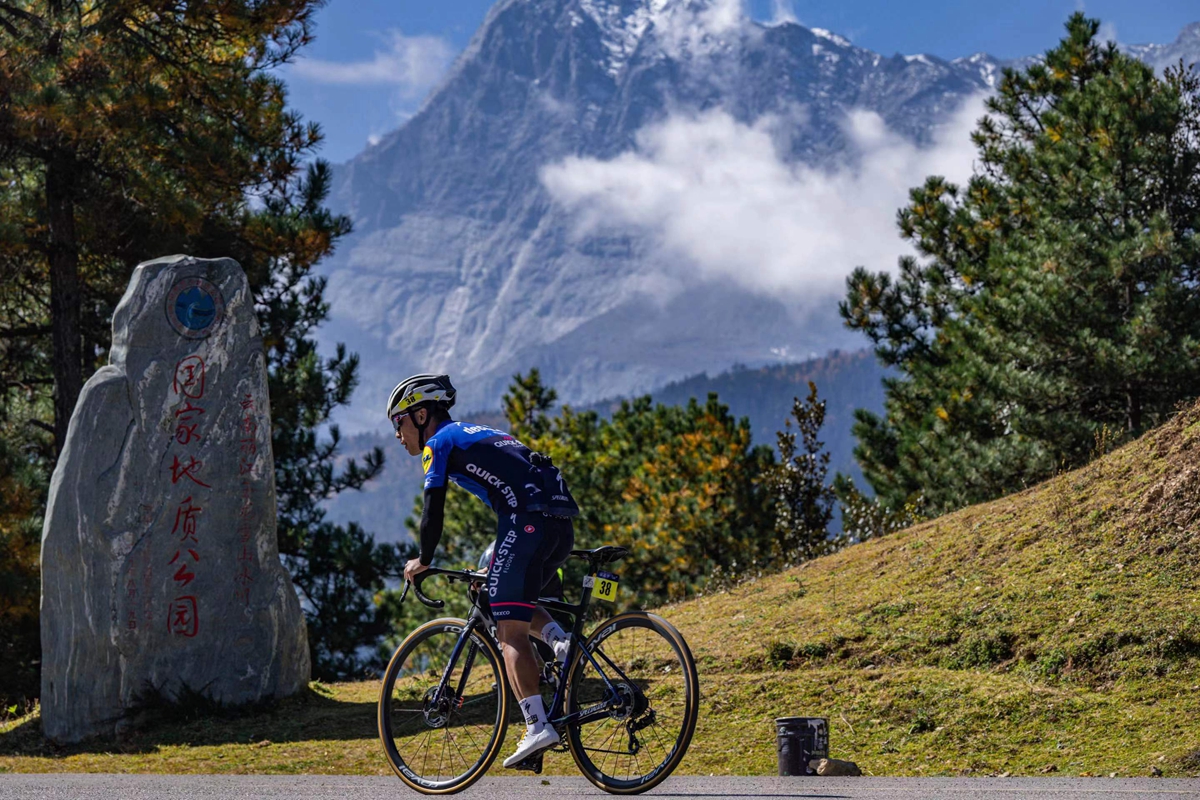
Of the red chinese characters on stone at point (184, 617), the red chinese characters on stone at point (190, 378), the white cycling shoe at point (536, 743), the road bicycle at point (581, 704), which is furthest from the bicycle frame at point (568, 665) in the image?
the red chinese characters on stone at point (190, 378)

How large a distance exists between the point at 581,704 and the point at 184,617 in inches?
260

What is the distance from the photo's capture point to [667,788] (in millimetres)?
7223

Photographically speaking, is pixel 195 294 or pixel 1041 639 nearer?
pixel 1041 639

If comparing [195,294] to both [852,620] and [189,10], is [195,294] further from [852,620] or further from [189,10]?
[852,620]

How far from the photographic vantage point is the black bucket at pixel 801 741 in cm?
828

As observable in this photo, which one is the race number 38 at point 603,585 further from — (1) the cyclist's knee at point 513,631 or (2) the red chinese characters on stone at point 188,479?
(2) the red chinese characters on stone at point 188,479

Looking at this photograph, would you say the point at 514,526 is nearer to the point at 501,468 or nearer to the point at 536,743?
the point at 501,468

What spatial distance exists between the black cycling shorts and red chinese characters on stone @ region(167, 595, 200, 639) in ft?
20.6

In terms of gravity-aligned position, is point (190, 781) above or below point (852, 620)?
below

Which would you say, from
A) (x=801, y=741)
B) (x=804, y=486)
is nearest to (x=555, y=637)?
(x=801, y=741)

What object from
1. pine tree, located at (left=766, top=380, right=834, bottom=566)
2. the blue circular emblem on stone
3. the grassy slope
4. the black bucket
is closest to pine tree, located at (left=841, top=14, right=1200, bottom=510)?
pine tree, located at (left=766, top=380, right=834, bottom=566)

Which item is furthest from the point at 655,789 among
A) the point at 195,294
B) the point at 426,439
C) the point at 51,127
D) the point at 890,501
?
the point at 890,501

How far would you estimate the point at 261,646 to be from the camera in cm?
1238

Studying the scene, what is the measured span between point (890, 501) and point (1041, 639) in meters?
14.3
